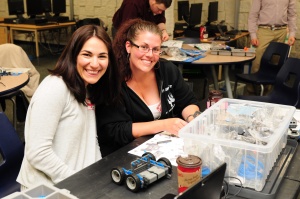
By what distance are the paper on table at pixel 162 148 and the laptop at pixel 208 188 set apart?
0.39 meters

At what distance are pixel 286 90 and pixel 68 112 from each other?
7.28 ft

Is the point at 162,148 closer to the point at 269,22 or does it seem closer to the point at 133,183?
the point at 133,183

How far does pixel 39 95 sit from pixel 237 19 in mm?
5304

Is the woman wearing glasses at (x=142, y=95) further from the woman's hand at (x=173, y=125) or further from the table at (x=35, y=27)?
the table at (x=35, y=27)

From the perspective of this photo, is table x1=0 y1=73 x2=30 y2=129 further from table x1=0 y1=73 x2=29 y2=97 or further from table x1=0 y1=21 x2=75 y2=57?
table x1=0 y1=21 x2=75 y2=57

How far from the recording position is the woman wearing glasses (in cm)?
182

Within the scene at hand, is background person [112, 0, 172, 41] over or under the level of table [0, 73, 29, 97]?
over

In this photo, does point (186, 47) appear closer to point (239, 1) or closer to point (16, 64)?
point (16, 64)

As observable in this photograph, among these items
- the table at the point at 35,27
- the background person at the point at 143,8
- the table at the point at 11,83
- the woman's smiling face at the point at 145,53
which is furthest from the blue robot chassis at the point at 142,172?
the table at the point at 35,27

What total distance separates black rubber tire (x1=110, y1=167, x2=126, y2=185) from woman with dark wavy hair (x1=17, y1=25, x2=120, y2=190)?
0.32 meters

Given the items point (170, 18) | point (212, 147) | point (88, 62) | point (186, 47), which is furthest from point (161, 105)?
point (170, 18)

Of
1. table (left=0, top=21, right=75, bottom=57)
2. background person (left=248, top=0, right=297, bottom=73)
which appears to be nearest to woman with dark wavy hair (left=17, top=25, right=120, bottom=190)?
background person (left=248, top=0, right=297, bottom=73)

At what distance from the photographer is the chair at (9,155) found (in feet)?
5.82

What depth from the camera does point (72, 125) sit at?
5.26 ft
